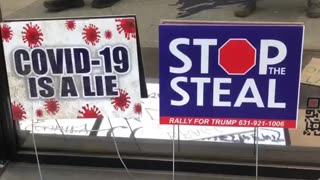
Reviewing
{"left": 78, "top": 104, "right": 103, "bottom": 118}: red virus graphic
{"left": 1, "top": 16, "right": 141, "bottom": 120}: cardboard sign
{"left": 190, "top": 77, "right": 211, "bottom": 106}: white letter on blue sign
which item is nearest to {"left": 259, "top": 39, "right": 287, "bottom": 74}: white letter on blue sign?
{"left": 190, "top": 77, "right": 211, "bottom": 106}: white letter on blue sign

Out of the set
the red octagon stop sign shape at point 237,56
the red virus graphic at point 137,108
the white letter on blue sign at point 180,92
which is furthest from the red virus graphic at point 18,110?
the red octagon stop sign shape at point 237,56

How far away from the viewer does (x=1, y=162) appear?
140 centimetres

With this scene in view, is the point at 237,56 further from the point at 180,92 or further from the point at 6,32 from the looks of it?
the point at 6,32

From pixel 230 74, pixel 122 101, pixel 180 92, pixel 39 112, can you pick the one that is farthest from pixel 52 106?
pixel 230 74

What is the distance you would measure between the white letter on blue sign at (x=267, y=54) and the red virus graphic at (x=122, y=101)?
0.31m

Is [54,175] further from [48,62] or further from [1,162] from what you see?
[48,62]

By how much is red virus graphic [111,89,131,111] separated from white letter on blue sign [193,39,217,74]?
0.65ft

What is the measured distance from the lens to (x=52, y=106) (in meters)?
1.10

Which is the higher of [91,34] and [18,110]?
[91,34]

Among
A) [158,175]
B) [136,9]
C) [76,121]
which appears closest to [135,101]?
[158,175]

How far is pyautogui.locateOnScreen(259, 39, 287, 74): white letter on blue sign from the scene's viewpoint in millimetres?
951

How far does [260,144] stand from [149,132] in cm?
33

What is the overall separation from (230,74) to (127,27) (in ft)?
0.80

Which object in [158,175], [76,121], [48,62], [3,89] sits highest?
[48,62]
